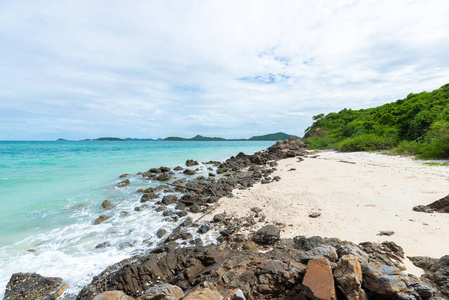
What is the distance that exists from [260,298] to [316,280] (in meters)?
0.85

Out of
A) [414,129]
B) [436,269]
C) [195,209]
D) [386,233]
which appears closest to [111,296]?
[436,269]

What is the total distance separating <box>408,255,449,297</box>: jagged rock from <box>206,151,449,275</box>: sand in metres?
0.14

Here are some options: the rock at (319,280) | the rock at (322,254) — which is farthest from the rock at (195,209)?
the rock at (319,280)

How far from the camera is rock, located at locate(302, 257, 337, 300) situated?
238cm

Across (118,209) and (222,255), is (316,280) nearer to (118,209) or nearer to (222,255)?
(222,255)

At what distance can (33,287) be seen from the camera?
14.6ft

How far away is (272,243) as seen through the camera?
493 centimetres

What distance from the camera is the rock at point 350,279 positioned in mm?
2414

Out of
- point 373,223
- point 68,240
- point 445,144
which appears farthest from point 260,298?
point 445,144

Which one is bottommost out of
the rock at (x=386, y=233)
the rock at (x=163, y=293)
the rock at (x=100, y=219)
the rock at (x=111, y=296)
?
the rock at (x=100, y=219)

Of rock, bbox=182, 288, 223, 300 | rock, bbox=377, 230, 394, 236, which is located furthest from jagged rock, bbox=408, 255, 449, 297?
rock, bbox=182, 288, 223, 300

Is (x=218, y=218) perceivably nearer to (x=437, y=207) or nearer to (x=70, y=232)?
(x=70, y=232)

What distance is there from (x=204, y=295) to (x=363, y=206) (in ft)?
21.0

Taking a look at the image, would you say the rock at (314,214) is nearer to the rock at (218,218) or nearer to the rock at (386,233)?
the rock at (386,233)
